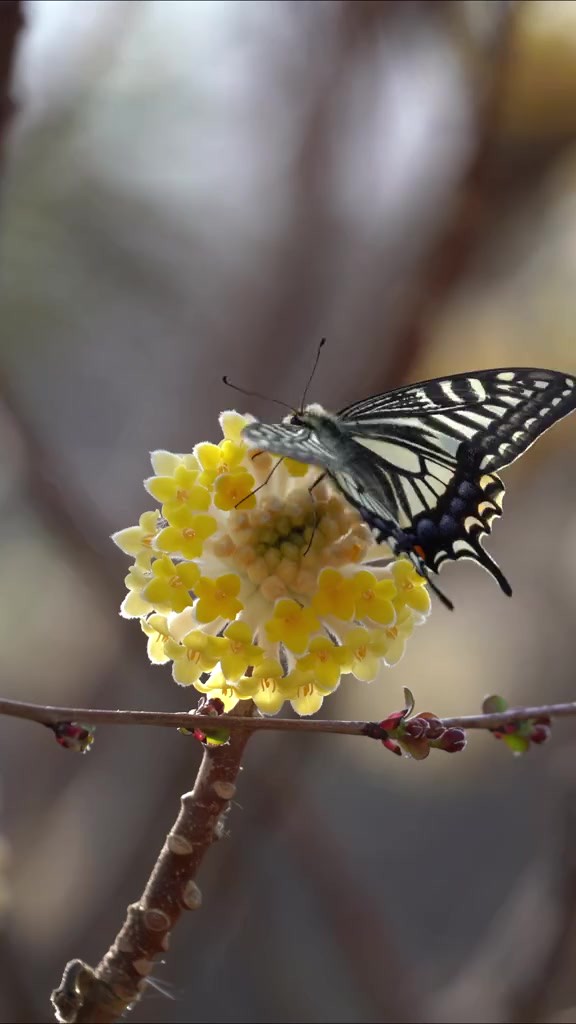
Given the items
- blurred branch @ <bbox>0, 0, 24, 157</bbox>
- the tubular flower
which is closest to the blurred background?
blurred branch @ <bbox>0, 0, 24, 157</bbox>

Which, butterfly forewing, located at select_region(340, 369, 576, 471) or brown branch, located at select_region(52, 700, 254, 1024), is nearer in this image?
brown branch, located at select_region(52, 700, 254, 1024)

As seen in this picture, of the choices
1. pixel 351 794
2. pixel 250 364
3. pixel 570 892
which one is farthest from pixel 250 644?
pixel 351 794

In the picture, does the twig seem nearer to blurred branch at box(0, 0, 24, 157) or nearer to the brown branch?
the brown branch

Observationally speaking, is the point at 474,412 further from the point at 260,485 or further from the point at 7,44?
the point at 7,44

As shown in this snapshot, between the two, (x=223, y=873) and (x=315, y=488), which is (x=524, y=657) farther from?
(x=315, y=488)

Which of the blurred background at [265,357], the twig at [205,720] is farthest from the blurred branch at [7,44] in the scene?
the twig at [205,720]

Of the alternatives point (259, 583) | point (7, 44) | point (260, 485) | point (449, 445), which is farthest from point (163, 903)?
point (7, 44)
